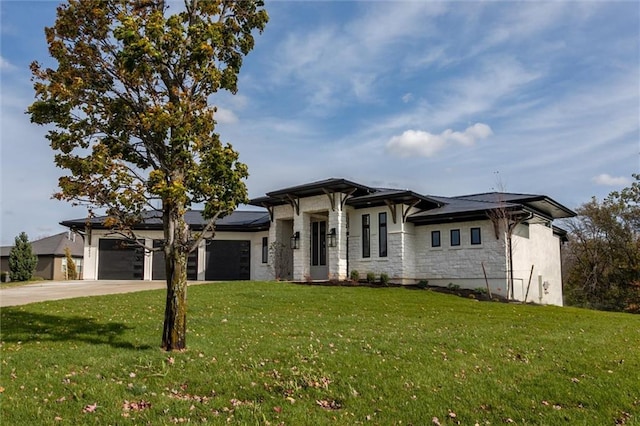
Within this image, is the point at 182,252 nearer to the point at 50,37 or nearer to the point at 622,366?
the point at 50,37

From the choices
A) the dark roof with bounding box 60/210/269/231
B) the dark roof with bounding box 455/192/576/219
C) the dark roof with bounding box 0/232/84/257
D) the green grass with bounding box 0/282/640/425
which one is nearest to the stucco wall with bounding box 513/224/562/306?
the dark roof with bounding box 455/192/576/219

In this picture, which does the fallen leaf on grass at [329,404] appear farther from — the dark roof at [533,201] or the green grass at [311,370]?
the dark roof at [533,201]

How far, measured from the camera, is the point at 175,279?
8750 millimetres

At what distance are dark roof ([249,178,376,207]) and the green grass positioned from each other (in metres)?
10.3

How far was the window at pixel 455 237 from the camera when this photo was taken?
2227 centimetres

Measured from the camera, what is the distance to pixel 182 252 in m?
8.96

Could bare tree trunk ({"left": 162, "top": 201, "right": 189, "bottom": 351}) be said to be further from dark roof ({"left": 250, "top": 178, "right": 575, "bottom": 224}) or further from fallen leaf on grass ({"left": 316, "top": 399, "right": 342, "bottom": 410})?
dark roof ({"left": 250, "top": 178, "right": 575, "bottom": 224})

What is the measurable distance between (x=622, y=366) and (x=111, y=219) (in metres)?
8.64

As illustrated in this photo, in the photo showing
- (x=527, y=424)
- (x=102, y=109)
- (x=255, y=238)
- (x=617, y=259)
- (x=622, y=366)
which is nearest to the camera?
(x=527, y=424)

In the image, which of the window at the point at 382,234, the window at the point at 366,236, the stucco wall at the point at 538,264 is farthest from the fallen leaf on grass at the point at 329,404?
the window at the point at 366,236

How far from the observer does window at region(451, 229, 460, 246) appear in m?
22.3

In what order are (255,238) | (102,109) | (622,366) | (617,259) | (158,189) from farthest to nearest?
1. (617,259)
2. (255,238)
3. (102,109)
4. (158,189)
5. (622,366)

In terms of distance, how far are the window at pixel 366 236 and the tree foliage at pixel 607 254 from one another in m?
16.7

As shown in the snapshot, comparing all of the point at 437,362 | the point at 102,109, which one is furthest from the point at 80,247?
the point at 437,362
